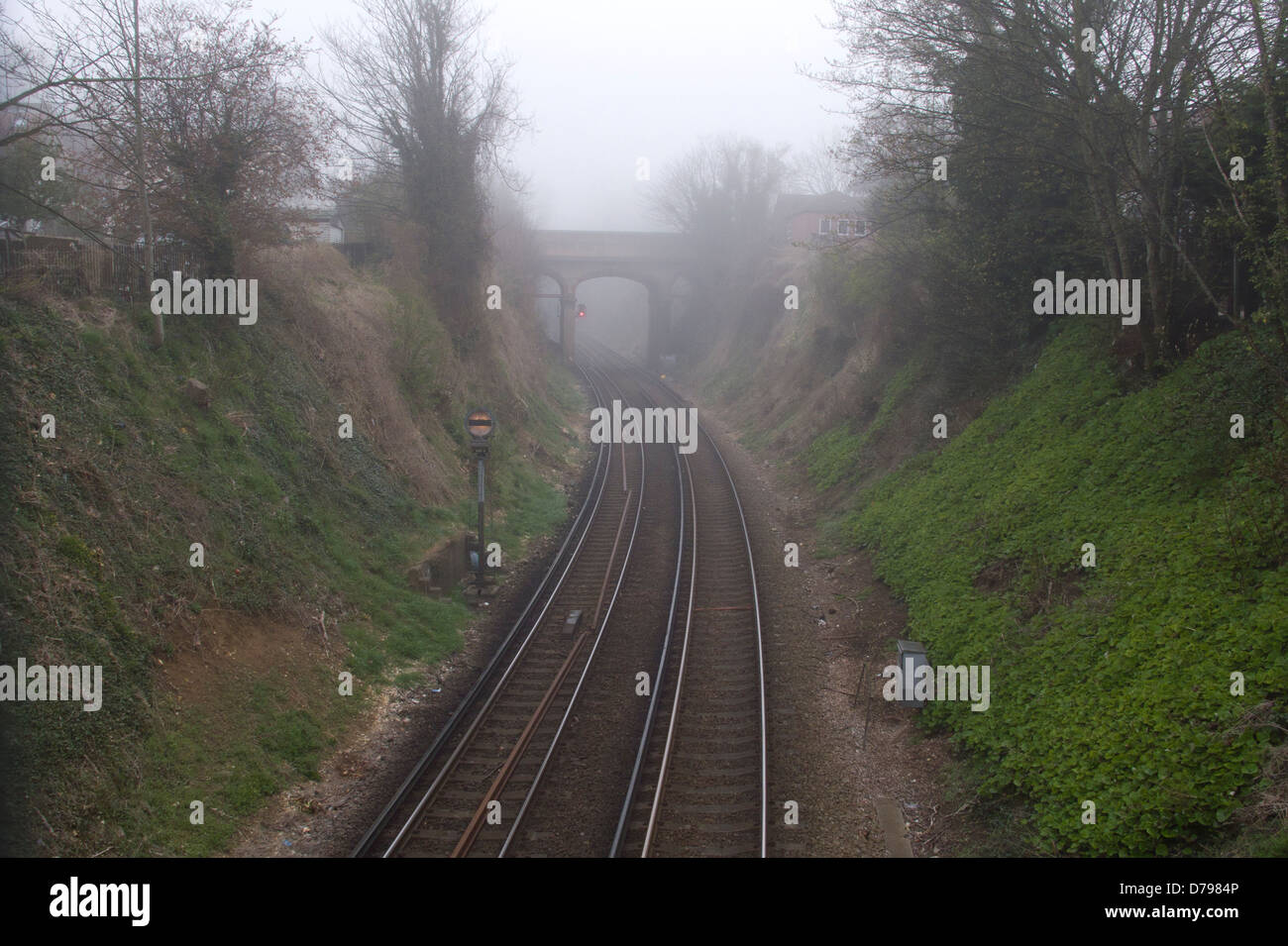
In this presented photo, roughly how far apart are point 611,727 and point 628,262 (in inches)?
2034

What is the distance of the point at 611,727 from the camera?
10266 mm

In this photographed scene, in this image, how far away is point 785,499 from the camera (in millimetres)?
22547

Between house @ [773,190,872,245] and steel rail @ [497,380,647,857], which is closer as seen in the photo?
steel rail @ [497,380,647,857]

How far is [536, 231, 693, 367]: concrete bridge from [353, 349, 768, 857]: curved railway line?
42.6 metres

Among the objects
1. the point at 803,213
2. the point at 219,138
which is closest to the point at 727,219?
the point at 803,213

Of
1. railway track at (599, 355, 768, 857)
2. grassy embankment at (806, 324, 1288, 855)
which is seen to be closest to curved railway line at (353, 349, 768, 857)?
railway track at (599, 355, 768, 857)

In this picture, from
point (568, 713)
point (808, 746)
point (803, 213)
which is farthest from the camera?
point (803, 213)

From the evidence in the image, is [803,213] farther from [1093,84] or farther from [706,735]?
[706,735]

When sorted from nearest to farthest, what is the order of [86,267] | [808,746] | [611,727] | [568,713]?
1. [808,746]
2. [611,727]
3. [568,713]
4. [86,267]

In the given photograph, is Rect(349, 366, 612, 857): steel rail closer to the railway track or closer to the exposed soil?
the exposed soil

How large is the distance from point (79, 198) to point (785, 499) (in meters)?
17.2

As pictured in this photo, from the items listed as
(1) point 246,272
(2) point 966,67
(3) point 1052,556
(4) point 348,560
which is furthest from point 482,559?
(2) point 966,67

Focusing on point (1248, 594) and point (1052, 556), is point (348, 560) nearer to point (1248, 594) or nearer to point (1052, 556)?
point (1052, 556)

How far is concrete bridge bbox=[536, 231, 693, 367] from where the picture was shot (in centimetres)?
5734
